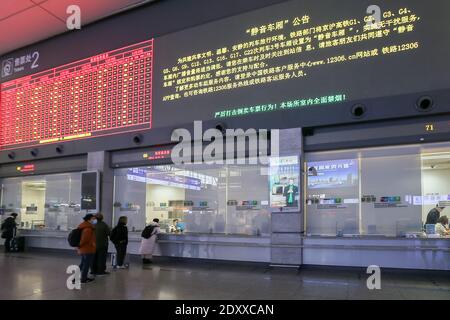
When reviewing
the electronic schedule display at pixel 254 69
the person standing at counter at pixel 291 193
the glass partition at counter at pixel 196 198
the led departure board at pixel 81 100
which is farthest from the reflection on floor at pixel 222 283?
the led departure board at pixel 81 100

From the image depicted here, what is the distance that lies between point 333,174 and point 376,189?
893mm

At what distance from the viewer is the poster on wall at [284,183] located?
830 cm

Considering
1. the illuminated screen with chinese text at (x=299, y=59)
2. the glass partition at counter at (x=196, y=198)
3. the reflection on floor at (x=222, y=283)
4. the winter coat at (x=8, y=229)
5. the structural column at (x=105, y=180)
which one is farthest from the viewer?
the winter coat at (x=8, y=229)

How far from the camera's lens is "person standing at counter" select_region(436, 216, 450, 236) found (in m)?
7.43

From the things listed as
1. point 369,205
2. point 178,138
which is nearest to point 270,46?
point 178,138

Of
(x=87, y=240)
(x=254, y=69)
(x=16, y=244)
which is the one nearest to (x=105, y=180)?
(x=87, y=240)

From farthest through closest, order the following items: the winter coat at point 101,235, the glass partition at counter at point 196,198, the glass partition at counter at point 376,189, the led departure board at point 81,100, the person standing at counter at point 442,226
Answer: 1. the led departure board at point 81,100
2. the glass partition at counter at point 196,198
3. the winter coat at point 101,235
4. the glass partition at counter at point 376,189
5. the person standing at counter at point 442,226

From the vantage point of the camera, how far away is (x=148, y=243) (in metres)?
9.62

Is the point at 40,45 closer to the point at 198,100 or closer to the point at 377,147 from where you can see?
the point at 198,100

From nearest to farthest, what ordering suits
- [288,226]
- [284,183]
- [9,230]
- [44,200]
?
[288,226], [284,183], [9,230], [44,200]

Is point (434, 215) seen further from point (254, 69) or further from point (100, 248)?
point (100, 248)

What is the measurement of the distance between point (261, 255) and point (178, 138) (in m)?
3.44

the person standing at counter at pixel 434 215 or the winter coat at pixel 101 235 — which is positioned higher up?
the person standing at counter at pixel 434 215

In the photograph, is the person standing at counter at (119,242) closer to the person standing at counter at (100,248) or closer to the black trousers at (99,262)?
the person standing at counter at (100,248)
